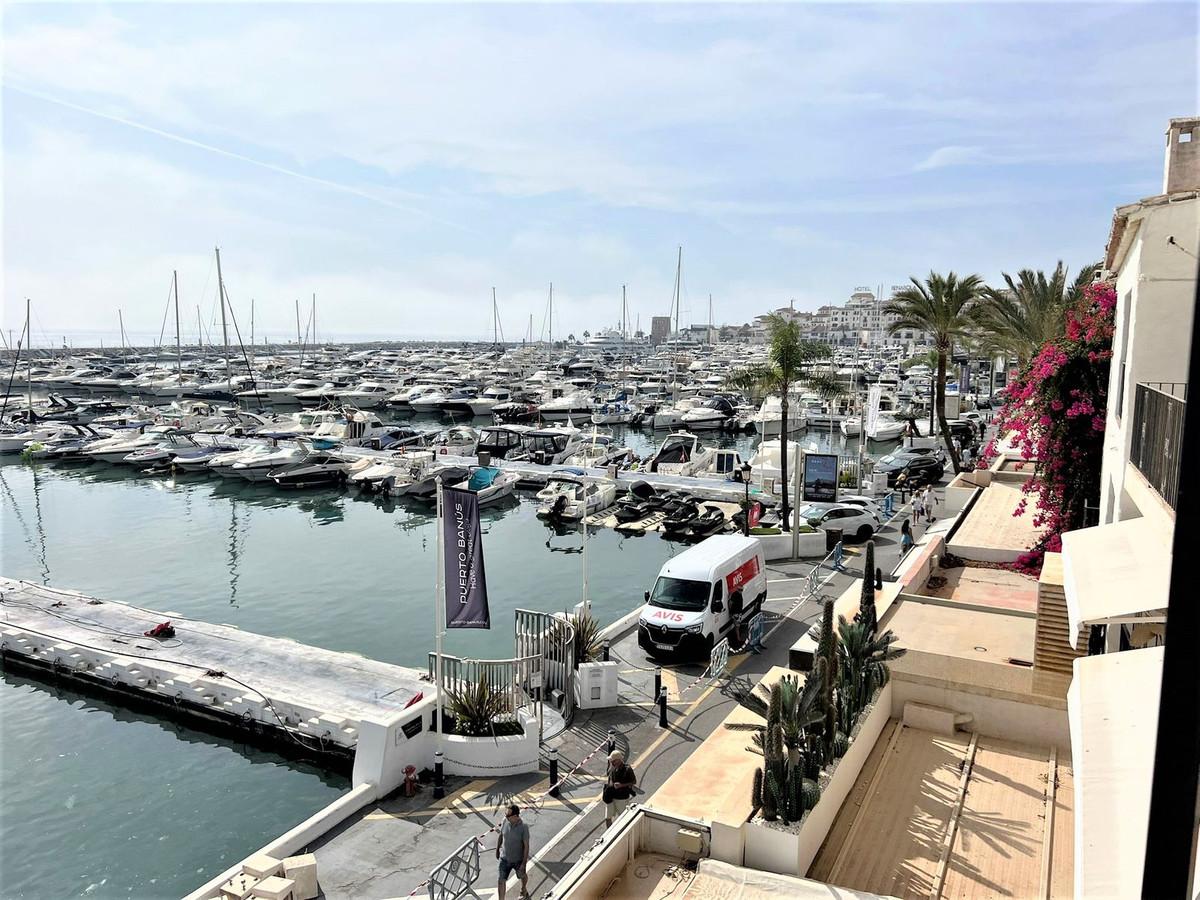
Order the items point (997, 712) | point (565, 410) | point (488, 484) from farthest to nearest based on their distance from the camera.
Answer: point (565, 410)
point (488, 484)
point (997, 712)

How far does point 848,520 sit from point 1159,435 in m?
19.7

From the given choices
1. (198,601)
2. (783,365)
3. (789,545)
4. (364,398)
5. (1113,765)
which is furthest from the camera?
(364,398)

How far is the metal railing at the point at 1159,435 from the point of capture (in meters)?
8.31

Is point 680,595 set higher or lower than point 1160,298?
lower

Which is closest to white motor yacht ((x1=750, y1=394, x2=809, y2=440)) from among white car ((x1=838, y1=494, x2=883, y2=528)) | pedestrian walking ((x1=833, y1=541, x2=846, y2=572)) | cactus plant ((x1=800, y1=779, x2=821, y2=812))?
white car ((x1=838, y1=494, x2=883, y2=528))

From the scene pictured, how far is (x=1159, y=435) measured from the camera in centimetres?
904

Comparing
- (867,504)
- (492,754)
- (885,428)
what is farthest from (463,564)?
(885,428)

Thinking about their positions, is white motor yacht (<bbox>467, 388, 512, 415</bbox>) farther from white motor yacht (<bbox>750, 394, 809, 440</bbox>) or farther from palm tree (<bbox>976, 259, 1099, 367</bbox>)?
palm tree (<bbox>976, 259, 1099, 367</bbox>)

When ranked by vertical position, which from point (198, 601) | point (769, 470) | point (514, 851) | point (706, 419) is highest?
point (706, 419)

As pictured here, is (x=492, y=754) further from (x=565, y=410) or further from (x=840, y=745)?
(x=565, y=410)

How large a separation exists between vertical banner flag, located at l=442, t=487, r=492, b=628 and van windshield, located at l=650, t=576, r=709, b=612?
204 inches

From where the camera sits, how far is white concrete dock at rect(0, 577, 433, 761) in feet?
52.6

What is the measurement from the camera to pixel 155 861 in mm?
13258

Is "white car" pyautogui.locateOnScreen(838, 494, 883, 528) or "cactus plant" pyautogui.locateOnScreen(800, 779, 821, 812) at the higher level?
"cactus plant" pyautogui.locateOnScreen(800, 779, 821, 812)
